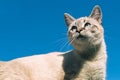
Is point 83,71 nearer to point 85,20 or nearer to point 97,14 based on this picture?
point 85,20

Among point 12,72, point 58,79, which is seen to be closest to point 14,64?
point 12,72

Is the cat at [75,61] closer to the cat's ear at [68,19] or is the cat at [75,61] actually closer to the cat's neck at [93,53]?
the cat's neck at [93,53]

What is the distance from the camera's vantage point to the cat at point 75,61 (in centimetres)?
1327

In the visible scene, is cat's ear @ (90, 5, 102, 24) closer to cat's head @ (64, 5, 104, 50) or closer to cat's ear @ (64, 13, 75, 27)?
cat's head @ (64, 5, 104, 50)

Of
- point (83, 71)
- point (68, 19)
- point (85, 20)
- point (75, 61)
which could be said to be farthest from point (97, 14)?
point (83, 71)

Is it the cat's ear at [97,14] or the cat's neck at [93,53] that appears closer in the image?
the cat's neck at [93,53]

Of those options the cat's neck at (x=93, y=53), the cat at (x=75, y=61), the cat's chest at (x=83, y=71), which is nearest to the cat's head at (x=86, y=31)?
the cat at (x=75, y=61)

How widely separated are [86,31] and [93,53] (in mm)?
1054

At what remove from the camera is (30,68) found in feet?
44.0

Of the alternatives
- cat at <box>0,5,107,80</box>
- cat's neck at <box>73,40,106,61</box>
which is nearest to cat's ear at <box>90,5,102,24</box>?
cat at <box>0,5,107,80</box>

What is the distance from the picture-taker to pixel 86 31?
13.5 metres

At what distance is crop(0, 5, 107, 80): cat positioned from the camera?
13273mm

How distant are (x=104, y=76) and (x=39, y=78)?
2.38 m

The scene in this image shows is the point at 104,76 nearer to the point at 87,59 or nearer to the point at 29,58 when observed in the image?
the point at 87,59
